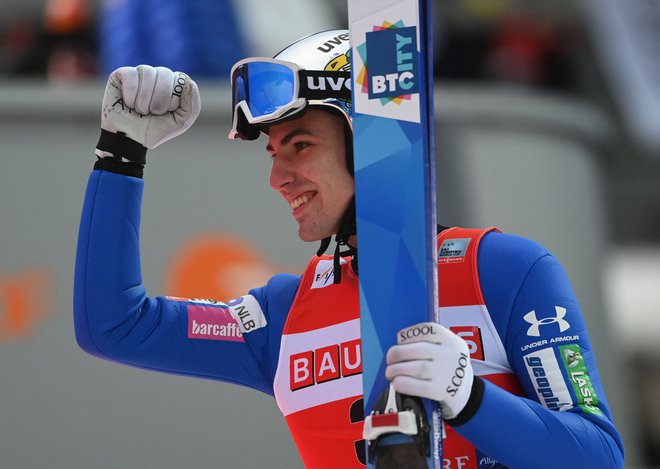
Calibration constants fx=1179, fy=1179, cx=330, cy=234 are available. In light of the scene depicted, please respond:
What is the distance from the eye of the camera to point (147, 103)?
108 inches

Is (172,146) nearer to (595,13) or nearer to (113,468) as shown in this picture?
(113,468)

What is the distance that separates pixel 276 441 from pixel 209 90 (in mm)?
1633

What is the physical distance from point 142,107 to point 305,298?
23.5 inches

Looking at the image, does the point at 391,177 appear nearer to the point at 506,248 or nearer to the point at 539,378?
the point at 506,248

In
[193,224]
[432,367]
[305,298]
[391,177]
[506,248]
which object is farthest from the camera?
[193,224]

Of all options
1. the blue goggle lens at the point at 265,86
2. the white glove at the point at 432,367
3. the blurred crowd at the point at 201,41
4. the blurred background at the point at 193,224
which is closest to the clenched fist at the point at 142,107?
the blue goggle lens at the point at 265,86

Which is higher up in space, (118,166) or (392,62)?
(392,62)

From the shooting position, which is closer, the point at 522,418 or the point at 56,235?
the point at 522,418

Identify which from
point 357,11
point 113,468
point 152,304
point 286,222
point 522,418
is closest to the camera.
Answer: point 522,418

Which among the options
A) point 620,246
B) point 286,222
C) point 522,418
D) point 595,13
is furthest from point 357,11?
point 620,246

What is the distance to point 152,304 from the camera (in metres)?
2.85

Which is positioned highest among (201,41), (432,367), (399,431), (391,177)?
(201,41)

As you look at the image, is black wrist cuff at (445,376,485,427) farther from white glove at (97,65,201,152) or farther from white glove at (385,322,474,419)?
white glove at (97,65,201,152)

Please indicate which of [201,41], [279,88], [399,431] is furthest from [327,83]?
[201,41]
